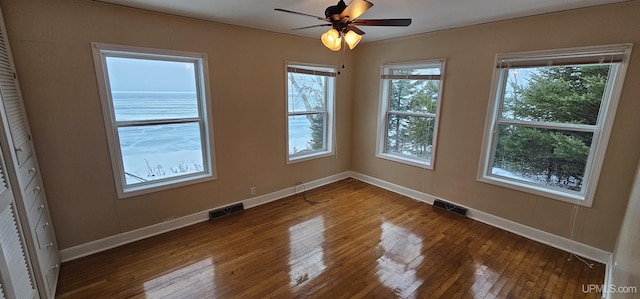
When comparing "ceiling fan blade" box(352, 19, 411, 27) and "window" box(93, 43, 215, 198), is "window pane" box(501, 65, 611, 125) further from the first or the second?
"window" box(93, 43, 215, 198)

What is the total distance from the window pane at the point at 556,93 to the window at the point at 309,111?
8.10ft

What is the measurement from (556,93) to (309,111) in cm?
304

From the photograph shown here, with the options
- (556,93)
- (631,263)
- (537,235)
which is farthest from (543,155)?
(631,263)

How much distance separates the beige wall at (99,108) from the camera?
2.22 metres

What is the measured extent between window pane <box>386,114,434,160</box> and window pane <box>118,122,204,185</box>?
2952 millimetres

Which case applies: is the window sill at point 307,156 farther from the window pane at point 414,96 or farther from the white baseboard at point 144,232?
the window pane at point 414,96

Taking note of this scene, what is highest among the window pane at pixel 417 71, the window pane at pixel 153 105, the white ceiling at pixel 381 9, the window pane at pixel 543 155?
the white ceiling at pixel 381 9

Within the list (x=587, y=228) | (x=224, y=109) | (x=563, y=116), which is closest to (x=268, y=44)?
(x=224, y=109)

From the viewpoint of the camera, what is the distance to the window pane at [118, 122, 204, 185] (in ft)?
9.18

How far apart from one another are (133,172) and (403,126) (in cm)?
371

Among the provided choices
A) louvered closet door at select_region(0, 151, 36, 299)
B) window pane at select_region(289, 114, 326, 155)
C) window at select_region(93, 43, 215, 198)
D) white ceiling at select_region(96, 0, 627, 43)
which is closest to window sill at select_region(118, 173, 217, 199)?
window at select_region(93, 43, 215, 198)

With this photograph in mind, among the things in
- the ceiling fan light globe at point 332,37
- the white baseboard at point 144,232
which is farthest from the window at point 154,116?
the ceiling fan light globe at point 332,37

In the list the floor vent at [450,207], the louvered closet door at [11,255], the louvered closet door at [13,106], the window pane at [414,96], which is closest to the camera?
the louvered closet door at [11,255]

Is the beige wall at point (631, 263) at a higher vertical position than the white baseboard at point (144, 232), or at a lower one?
higher
